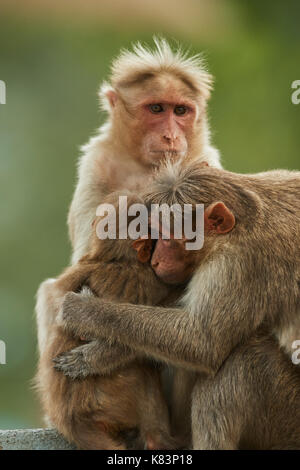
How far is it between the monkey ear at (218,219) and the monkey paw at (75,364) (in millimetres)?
1124

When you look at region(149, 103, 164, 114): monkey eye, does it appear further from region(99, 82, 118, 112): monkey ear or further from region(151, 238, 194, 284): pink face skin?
region(151, 238, 194, 284): pink face skin

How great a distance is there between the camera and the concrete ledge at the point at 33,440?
5.87m

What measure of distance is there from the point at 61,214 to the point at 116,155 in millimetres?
7718

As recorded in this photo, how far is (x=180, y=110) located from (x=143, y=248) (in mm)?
2712

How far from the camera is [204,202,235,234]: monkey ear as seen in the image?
518 centimetres

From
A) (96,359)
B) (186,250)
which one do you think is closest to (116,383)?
(96,359)

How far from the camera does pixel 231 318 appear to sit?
5.03 metres

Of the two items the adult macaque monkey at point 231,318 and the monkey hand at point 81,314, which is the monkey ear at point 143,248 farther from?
the monkey hand at point 81,314

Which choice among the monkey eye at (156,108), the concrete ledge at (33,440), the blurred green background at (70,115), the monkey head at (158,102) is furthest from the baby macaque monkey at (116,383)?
the blurred green background at (70,115)

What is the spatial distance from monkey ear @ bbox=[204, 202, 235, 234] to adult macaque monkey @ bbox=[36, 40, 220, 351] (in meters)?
2.02

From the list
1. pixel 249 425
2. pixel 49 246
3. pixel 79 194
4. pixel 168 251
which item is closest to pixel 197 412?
pixel 249 425

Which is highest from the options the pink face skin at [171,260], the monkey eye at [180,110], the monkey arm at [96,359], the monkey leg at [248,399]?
the monkey eye at [180,110]

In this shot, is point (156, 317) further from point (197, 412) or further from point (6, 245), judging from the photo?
point (6, 245)

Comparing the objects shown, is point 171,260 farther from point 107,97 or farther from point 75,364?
point 107,97
